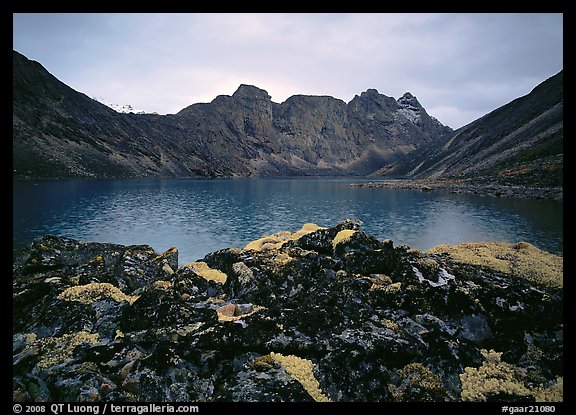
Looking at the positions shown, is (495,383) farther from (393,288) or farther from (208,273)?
(208,273)

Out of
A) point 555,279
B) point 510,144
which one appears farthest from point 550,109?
point 555,279

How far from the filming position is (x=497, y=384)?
906 cm

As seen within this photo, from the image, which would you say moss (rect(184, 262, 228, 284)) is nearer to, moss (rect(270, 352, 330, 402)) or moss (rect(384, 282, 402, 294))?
moss (rect(270, 352, 330, 402))

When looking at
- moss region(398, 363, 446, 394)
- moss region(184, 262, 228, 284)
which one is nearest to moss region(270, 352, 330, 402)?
moss region(398, 363, 446, 394)

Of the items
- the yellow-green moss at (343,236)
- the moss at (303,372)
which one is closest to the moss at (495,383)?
the moss at (303,372)

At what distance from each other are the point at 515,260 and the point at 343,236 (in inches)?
337

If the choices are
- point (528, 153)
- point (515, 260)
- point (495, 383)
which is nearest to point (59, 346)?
point (495, 383)

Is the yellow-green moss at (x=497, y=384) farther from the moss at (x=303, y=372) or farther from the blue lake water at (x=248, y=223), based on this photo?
the blue lake water at (x=248, y=223)

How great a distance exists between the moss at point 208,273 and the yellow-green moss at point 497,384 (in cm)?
1173

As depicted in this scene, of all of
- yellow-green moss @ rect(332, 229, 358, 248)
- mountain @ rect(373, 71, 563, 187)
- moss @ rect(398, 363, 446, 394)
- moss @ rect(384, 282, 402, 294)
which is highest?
mountain @ rect(373, 71, 563, 187)

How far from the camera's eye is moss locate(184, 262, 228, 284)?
1722cm

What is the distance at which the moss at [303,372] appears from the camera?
838 cm

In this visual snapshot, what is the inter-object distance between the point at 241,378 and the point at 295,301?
201 inches
